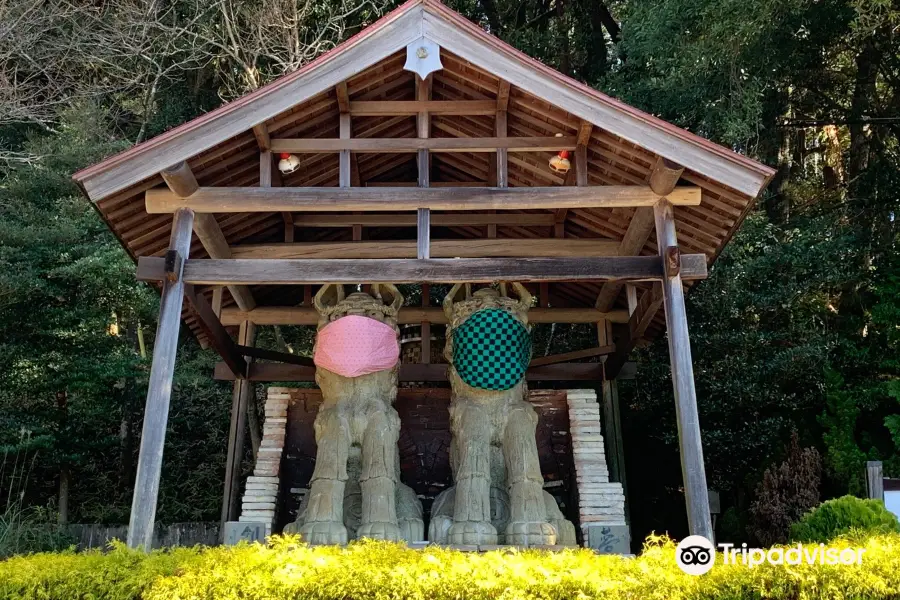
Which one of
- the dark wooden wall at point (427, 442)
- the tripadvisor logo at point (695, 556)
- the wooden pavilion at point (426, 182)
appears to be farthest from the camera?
the dark wooden wall at point (427, 442)

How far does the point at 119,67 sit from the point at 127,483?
21.1ft

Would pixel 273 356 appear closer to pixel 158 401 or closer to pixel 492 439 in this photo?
pixel 492 439

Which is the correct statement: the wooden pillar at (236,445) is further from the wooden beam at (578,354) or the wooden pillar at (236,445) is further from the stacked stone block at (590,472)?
the stacked stone block at (590,472)

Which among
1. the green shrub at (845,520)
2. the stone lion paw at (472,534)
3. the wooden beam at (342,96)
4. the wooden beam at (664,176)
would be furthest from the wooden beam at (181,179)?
the green shrub at (845,520)

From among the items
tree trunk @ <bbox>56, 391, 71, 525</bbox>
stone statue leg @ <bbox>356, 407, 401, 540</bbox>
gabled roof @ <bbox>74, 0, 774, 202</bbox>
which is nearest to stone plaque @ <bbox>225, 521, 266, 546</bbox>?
stone statue leg @ <bbox>356, 407, 401, 540</bbox>

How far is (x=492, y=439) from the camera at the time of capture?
7699 millimetres

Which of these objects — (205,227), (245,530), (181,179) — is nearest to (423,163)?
(181,179)

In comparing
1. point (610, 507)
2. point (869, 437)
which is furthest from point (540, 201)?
point (869, 437)

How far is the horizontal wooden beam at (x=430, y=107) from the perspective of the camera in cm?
745

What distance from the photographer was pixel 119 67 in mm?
13914

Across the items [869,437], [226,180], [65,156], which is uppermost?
[65,156]

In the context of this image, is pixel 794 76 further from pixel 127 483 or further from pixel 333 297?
pixel 127 483

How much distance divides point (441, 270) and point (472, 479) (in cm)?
187

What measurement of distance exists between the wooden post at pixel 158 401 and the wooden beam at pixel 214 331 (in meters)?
0.21
